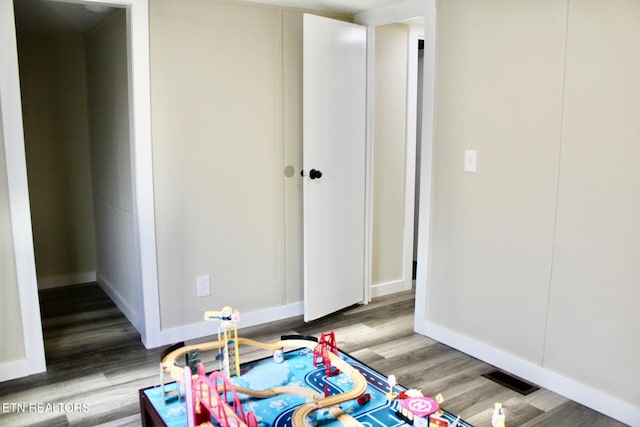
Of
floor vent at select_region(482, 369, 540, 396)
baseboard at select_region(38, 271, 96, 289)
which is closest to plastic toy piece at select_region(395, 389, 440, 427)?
floor vent at select_region(482, 369, 540, 396)

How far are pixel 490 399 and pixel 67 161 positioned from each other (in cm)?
365

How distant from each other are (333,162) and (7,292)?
1.99 m

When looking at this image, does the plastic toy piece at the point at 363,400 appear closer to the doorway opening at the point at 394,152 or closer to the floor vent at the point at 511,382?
the floor vent at the point at 511,382

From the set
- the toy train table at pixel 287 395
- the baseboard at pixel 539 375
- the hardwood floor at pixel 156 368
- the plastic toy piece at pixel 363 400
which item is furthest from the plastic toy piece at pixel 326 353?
the baseboard at pixel 539 375

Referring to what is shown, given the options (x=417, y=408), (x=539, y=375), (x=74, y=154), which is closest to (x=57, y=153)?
(x=74, y=154)

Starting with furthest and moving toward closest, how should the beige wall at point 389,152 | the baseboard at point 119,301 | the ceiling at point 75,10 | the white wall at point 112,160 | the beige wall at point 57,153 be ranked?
the beige wall at point 57,153 → the beige wall at point 389,152 → the baseboard at point 119,301 → the white wall at point 112,160 → the ceiling at point 75,10

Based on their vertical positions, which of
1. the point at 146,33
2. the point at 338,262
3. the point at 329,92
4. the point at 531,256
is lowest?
the point at 338,262

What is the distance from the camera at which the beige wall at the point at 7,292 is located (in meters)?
2.60

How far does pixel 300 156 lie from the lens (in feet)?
11.5

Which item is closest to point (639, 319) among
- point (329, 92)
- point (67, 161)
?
point (329, 92)

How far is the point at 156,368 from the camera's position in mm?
2820

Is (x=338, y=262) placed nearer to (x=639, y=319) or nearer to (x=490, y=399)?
(x=490, y=399)

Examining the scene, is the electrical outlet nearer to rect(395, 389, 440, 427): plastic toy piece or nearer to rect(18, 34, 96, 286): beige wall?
rect(395, 389, 440, 427): plastic toy piece

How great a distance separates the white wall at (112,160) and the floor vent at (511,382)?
216 centimetres
